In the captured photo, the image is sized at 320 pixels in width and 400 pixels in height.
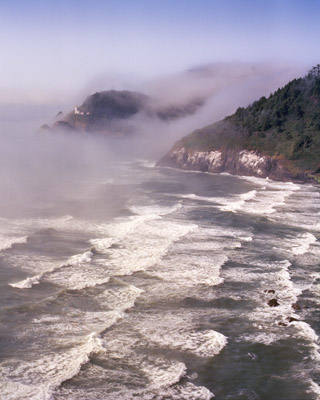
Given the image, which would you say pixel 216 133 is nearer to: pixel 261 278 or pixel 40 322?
pixel 261 278

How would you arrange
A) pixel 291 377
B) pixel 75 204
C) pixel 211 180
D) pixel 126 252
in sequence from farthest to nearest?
pixel 211 180 < pixel 75 204 < pixel 126 252 < pixel 291 377

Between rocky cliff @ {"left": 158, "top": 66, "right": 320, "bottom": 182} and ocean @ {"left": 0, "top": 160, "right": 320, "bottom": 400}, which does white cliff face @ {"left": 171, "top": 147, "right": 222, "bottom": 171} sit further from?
ocean @ {"left": 0, "top": 160, "right": 320, "bottom": 400}

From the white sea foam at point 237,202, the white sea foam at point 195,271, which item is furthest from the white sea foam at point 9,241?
the white sea foam at point 237,202

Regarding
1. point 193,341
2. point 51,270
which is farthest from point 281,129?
point 193,341

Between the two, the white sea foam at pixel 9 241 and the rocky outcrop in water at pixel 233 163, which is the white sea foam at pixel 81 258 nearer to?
the white sea foam at pixel 9 241

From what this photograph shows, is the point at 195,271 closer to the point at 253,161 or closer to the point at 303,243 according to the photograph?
the point at 303,243

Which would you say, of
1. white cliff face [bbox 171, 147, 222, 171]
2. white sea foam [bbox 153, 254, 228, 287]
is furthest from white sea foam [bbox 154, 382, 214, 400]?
white cliff face [bbox 171, 147, 222, 171]

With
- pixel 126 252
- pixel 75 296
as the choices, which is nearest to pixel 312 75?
pixel 126 252

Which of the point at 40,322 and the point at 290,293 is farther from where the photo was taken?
the point at 290,293
